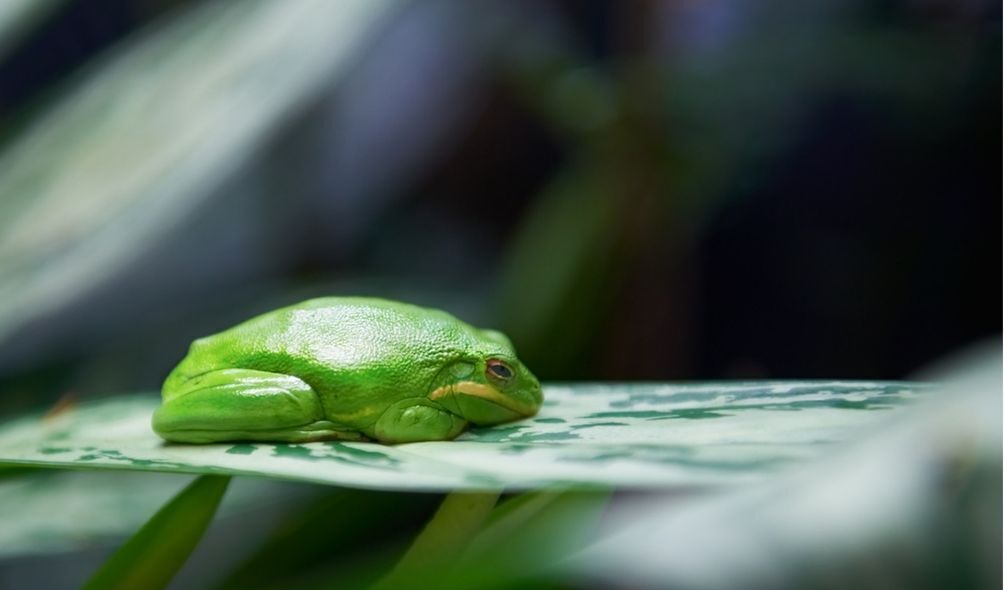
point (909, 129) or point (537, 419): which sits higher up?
point (909, 129)

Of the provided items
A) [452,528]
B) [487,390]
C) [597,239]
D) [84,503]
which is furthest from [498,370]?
[597,239]

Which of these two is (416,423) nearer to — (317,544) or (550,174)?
(317,544)

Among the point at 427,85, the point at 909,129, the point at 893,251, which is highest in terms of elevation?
the point at 427,85

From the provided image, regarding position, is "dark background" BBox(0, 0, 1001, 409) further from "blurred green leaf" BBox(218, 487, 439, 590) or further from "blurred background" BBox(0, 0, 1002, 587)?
"blurred green leaf" BBox(218, 487, 439, 590)

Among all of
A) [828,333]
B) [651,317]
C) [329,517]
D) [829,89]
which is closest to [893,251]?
[828,333]

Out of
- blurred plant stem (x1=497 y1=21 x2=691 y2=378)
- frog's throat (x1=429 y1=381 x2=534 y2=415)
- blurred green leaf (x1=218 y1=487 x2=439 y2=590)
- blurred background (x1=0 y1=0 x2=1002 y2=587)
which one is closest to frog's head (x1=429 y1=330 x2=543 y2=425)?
frog's throat (x1=429 y1=381 x2=534 y2=415)

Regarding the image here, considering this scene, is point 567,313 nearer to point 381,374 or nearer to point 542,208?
point 542,208

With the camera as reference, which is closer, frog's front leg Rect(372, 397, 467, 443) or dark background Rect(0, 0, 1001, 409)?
frog's front leg Rect(372, 397, 467, 443)
